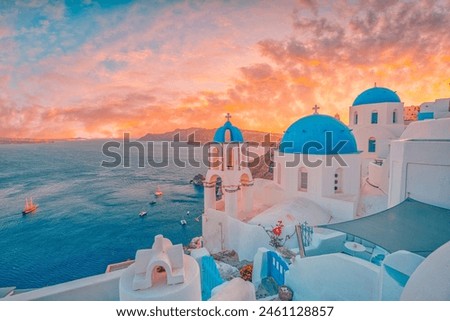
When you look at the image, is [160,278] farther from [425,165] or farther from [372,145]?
[372,145]

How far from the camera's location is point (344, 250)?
5.68 meters

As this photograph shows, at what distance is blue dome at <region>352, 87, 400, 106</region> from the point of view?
14819 mm

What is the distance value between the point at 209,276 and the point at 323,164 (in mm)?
7166

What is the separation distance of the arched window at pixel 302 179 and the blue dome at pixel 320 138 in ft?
2.97

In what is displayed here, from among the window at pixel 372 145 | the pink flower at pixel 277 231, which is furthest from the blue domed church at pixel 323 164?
the window at pixel 372 145

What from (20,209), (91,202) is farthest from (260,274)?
(20,209)

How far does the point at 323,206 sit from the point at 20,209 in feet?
103

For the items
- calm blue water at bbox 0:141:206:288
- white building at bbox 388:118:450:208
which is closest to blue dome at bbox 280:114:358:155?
white building at bbox 388:118:450:208

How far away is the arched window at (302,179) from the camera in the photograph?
409 inches

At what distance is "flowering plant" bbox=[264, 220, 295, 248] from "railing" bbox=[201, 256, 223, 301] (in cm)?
331

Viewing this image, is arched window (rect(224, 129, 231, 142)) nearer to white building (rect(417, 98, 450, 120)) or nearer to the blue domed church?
the blue domed church

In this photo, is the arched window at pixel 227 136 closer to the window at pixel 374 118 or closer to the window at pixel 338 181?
the window at pixel 338 181
